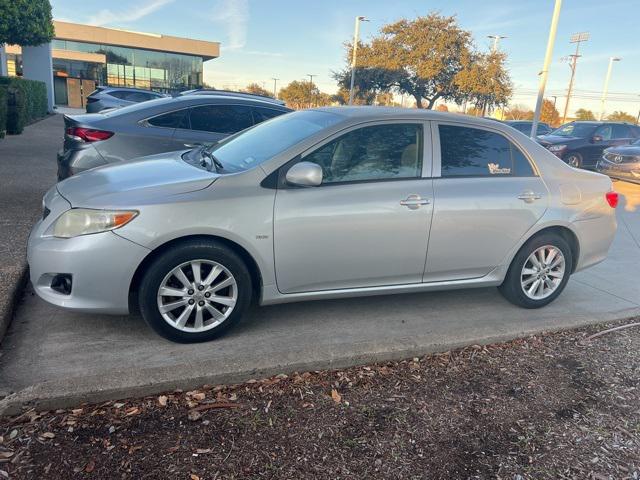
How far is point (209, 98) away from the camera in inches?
251

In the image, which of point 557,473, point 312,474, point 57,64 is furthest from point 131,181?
point 57,64

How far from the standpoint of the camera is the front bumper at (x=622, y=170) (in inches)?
475

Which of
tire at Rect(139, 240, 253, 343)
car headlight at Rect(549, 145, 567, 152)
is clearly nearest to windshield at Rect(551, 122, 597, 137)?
car headlight at Rect(549, 145, 567, 152)

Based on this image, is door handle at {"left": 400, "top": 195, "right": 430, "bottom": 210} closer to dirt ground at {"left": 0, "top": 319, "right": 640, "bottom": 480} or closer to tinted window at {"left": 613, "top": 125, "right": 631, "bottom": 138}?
dirt ground at {"left": 0, "top": 319, "right": 640, "bottom": 480}

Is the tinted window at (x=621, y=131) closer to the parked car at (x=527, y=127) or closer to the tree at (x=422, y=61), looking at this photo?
the parked car at (x=527, y=127)

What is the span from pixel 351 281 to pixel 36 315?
2333 millimetres

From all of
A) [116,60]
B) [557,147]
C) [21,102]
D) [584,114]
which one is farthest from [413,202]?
[584,114]

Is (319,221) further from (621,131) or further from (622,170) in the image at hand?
(621,131)

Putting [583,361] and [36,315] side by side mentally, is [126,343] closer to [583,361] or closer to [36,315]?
[36,315]

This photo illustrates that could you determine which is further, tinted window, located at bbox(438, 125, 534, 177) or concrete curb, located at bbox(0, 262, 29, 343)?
tinted window, located at bbox(438, 125, 534, 177)

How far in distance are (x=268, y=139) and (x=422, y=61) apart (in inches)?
1195

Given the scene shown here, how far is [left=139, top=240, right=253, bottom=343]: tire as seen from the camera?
10.6 ft

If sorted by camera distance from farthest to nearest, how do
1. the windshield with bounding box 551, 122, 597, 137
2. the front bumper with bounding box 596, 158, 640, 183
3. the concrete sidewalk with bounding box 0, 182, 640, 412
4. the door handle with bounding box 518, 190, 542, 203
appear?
the windshield with bounding box 551, 122, 597, 137
the front bumper with bounding box 596, 158, 640, 183
the door handle with bounding box 518, 190, 542, 203
the concrete sidewalk with bounding box 0, 182, 640, 412

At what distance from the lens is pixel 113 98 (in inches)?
674
